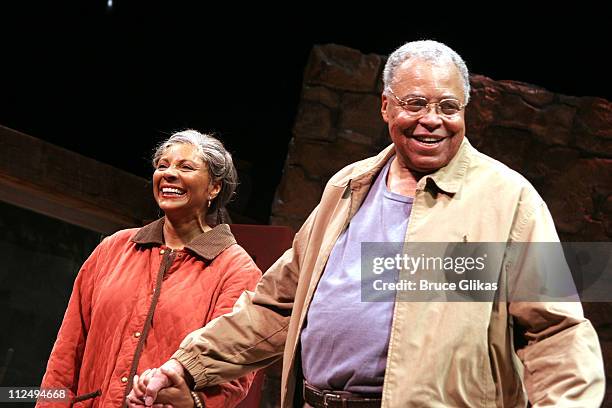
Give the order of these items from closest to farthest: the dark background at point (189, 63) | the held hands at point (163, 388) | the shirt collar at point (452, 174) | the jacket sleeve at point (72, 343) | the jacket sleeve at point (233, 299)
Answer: the shirt collar at point (452, 174), the held hands at point (163, 388), the jacket sleeve at point (233, 299), the jacket sleeve at point (72, 343), the dark background at point (189, 63)

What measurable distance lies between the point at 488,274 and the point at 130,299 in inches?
56.7

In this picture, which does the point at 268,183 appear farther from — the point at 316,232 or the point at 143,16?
the point at 316,232

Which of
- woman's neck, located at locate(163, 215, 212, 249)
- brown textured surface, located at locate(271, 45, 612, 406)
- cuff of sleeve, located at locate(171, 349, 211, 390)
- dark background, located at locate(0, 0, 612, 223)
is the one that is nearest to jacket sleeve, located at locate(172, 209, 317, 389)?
cuff of sleeve, located at locate(171, 349, 211, 390)

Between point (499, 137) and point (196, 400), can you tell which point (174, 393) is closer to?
point (196, 400)

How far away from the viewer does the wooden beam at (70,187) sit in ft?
15.6

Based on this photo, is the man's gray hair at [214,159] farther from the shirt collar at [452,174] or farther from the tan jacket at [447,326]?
the shirt collar at [452,174]

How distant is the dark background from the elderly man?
8.36ft

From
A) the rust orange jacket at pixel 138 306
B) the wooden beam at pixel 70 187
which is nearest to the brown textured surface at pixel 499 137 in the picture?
the wooden beam at pixel 70 187

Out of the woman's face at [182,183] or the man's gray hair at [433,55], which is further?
the woman's face at [182,183]

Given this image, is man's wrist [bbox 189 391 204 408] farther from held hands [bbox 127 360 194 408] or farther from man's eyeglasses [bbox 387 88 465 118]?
man's eyeglasses [bbox 387 88 465 118]

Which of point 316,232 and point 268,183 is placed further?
point 268,183

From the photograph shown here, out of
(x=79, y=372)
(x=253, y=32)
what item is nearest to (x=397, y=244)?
(x=79, y=372)

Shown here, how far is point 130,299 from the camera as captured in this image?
305 cm

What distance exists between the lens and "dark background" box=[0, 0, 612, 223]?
489 cm
